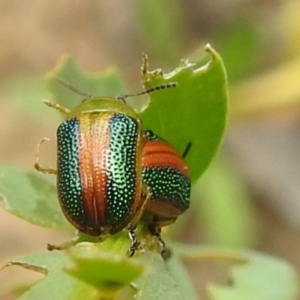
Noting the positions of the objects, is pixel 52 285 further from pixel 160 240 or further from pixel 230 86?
pixel 230 86

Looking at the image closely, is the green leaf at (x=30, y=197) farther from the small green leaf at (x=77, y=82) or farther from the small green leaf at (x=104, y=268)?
the small green leaf at (x=104, y=268)

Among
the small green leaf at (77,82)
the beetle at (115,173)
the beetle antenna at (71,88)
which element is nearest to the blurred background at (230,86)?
the small green leaf at (77,82)

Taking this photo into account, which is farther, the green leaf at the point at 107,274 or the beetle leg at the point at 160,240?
the beetle leg at the point at 160,240

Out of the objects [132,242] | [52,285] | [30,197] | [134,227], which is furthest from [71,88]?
[52,285]

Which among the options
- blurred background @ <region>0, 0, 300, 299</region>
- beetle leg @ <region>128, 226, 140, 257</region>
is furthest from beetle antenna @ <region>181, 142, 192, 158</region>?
blurred background @ <region>0, 0, 300, 299</region>

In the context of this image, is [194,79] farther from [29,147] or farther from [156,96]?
[29,147]

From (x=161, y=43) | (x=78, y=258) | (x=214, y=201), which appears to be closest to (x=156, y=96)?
(x=78, y=258)
